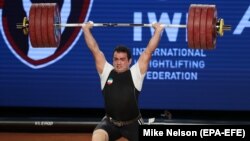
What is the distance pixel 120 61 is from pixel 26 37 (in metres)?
2.22

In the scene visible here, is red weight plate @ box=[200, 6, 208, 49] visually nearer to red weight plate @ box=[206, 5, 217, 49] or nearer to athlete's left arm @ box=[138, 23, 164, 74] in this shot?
red weight plate @ box=[206, 5, 217, 49]

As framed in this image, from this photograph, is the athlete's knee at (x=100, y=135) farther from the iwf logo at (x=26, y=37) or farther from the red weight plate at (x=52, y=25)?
the iwf logo at (x=26, y=37)

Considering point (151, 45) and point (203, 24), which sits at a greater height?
point (203, 24)

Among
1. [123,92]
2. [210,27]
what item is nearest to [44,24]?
[123,92]

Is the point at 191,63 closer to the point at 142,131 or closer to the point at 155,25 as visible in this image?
the point at 155,25

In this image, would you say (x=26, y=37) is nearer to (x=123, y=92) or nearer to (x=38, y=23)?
(x=38, y=23)

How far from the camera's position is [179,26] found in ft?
18.6

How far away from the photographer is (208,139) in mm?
4207

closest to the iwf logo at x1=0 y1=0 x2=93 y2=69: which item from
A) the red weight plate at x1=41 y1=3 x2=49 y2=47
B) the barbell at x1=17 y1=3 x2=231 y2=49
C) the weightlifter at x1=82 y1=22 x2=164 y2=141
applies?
the barbell at x1=17 y1=3 x2=231 y2=49

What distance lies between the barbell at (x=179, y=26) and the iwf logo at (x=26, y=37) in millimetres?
1443

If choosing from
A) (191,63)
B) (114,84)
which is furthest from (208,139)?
(191,63)

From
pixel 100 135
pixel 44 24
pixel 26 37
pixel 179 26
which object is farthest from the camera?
pixel 26 37

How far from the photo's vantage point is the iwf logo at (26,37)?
24.7 feet

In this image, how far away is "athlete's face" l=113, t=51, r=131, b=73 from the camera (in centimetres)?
568
